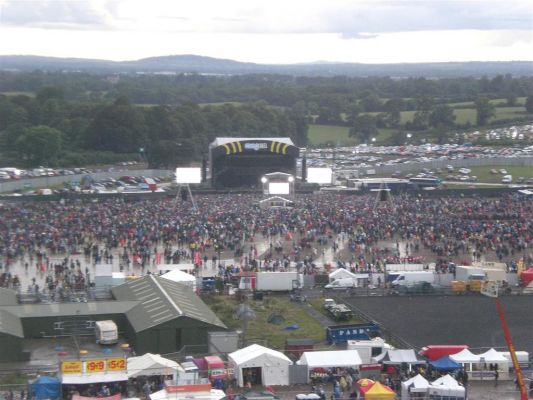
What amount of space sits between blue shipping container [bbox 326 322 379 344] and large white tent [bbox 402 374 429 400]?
3612 millimetres

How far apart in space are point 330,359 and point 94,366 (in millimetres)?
3875

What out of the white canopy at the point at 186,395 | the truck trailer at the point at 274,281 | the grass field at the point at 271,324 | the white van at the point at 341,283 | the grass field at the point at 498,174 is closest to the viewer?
the white canopy at the point at 186,395

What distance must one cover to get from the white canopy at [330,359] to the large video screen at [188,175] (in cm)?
2418

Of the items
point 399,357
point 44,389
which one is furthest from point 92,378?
point 399,357

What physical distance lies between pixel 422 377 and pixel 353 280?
9.37m

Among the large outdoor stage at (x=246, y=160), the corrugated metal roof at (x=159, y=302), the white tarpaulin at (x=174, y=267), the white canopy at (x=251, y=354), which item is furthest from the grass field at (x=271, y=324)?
the large outdoor stage at (x=246, y=160)

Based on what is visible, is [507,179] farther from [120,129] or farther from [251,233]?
[120,129]

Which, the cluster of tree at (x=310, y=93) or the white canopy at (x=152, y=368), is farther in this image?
the cluster of tree at (x=310, y=93)

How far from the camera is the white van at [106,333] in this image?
19688 millimetres

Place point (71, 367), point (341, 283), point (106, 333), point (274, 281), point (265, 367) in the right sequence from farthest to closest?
1. point (341, 283)
2. point (274, 281)
3. point (106, 333)
4. point (265, 367)
5. point (71, 367)

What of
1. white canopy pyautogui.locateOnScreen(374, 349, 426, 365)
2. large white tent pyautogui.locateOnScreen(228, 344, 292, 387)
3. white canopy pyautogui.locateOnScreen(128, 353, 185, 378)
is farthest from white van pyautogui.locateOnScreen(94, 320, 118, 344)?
white canopy pyautogui.locateOnScreen(374, 349, 426, 365)

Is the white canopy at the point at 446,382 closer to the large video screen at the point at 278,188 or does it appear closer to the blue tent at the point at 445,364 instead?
the blue tent at the point at 445,364

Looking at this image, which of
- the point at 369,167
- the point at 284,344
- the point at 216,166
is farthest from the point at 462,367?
the point at 369,167

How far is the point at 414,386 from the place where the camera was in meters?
16.3
